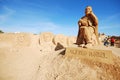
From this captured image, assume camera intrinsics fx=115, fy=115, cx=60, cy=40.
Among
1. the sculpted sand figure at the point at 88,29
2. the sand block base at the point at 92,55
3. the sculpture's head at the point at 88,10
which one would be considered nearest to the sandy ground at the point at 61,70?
the sand block base at the point at 92,55

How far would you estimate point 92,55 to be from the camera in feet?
19.0

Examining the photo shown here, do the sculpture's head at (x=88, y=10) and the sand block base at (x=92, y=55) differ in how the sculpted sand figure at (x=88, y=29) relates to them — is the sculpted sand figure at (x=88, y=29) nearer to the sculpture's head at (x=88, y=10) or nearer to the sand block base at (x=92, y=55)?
the sculpture's head at (x=88, y=10)

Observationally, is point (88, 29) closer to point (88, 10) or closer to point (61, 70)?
Result: point (88, 10)

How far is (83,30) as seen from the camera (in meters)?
7.38

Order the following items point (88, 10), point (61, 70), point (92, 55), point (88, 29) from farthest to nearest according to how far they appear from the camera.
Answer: point (88, 10), point (88, 29), point (61, 70), point (92, 55)

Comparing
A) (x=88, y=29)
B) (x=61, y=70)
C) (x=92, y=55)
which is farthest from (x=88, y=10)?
(x=61, y=70)

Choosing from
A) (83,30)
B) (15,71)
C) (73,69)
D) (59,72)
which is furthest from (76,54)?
(15,71)

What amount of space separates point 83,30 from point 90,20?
1.03m

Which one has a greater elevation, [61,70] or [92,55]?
[92,55]

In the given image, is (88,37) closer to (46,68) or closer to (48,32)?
(46,68)

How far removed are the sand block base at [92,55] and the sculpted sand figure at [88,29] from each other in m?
1.15

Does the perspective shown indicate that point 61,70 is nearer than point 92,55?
No

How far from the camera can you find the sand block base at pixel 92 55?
18.2 feet

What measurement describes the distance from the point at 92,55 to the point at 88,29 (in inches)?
86.4
